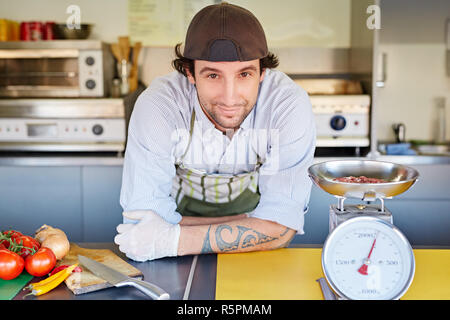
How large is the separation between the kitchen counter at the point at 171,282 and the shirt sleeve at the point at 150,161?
0.17 meters

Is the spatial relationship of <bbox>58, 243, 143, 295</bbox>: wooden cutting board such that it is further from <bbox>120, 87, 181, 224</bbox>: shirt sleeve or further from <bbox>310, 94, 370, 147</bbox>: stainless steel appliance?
<bbox>310, 94, 370, 147</bbox>: stainless steel appliance

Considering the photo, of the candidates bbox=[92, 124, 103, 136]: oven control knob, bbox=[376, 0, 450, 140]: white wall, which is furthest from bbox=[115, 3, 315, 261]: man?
bbox=[376, 0, 450, 140]: white wall

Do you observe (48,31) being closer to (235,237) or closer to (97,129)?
(97,129)

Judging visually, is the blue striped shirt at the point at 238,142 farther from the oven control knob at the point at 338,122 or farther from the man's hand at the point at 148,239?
the oven control knob at the point at 338,122

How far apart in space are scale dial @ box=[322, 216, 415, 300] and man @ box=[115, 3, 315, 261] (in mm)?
408

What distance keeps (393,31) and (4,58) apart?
226 centimetres

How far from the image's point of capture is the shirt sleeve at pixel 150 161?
4.76 feet

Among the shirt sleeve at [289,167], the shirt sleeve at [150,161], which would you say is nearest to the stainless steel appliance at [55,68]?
the shirt sleeve at [150,161]

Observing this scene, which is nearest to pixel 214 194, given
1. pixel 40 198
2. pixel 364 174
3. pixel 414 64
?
pixel 364 174

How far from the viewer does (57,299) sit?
1.04 meters

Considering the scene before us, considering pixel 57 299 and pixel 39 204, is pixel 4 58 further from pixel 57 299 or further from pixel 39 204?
pixel 57 299

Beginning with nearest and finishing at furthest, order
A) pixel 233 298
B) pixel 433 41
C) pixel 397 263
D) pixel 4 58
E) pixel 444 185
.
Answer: pixel 397 263
pixel 233 298
pixel 444 185
pixel 4 58
pixel 433 41

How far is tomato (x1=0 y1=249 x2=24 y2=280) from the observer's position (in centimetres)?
111
